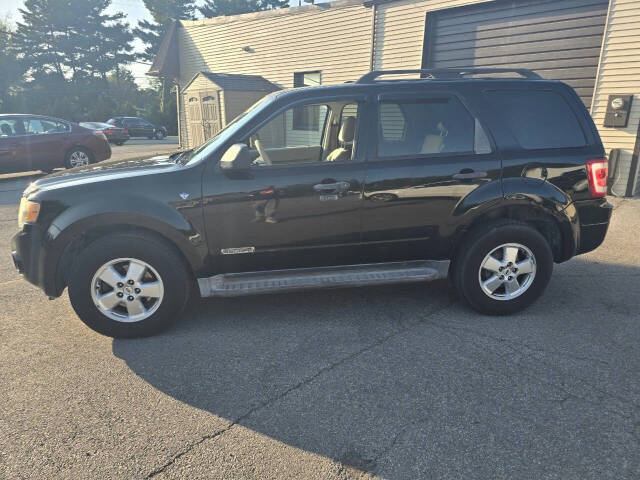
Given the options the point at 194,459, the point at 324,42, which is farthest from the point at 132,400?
the point at 324,42

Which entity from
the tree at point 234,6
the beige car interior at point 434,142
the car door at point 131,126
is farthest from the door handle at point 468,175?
the tree at point 234,6

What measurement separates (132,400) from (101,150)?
434 inches

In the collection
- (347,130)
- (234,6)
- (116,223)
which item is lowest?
(116,223)

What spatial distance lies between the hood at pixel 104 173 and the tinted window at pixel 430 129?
166 centimetres

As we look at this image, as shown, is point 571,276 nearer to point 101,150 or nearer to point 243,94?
point 101,150

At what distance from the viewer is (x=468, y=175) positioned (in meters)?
3.59

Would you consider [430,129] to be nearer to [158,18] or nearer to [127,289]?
[127,289]

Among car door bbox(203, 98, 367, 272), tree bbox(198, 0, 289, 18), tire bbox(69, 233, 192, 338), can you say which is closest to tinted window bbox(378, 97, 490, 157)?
car door bbox(203, 98, 367, 272)

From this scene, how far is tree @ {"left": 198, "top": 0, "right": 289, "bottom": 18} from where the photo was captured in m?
53.3

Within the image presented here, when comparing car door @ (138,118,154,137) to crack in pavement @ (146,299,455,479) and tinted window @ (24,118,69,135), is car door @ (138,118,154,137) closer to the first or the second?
tinted window @ (24,118,69,135)

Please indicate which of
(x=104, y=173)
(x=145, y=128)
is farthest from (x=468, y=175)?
(x=145, y=128)

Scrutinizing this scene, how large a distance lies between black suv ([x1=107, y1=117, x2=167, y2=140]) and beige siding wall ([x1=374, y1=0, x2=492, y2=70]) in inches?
816

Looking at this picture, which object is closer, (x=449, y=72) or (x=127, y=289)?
(x=127, y=289)

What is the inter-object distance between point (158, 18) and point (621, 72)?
57572mm
